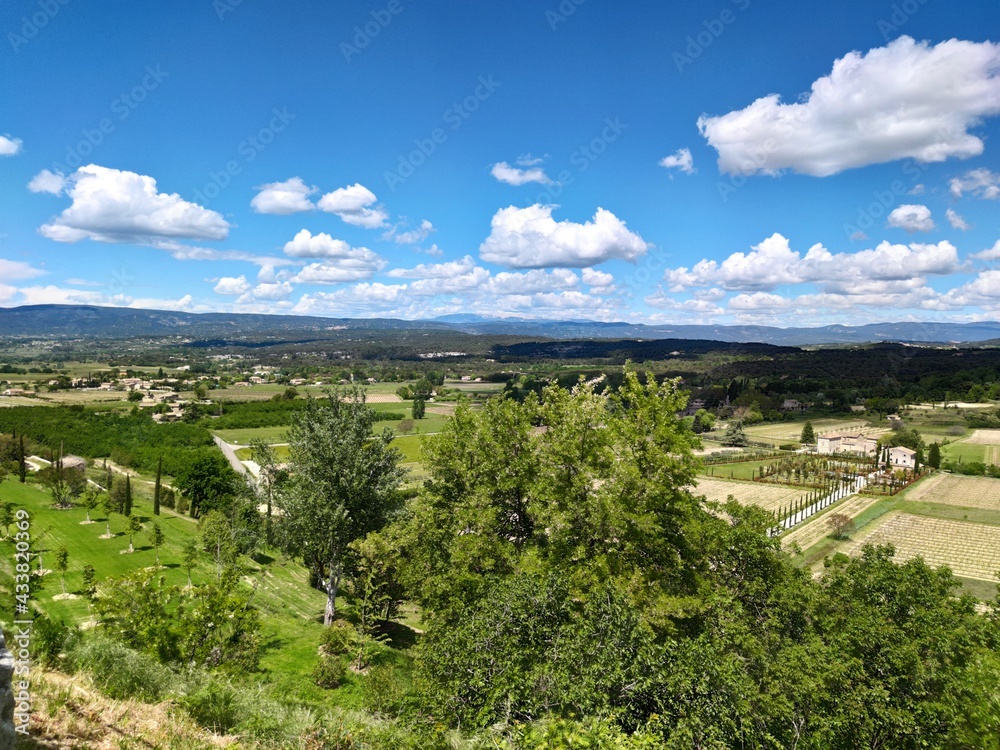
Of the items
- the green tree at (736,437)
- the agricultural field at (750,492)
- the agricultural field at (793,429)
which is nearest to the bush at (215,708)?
the agricultural field at (750,492)

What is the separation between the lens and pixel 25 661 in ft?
26.6

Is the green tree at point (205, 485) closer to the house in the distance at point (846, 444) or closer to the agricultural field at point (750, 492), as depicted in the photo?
the agricultural field at point (750, 492)

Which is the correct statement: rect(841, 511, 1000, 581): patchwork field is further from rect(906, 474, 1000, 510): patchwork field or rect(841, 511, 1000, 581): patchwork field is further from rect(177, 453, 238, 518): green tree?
rect(177, 453, 238, 518): green tree

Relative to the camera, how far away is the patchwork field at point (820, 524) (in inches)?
2172

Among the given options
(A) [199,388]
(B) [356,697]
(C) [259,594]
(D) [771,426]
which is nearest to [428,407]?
(A) [199,388]

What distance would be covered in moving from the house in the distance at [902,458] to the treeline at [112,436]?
111 metres

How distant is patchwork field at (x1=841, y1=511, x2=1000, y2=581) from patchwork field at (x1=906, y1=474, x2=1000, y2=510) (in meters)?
10.8

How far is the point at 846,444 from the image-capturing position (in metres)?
108

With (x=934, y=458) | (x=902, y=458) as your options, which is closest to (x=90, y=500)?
(x=934, y=458)

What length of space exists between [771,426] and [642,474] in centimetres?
13888

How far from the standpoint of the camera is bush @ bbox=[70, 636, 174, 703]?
9242 millimetres

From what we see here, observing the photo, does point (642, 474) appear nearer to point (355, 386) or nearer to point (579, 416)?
point (579, 416)

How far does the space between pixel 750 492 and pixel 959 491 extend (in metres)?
30.1
